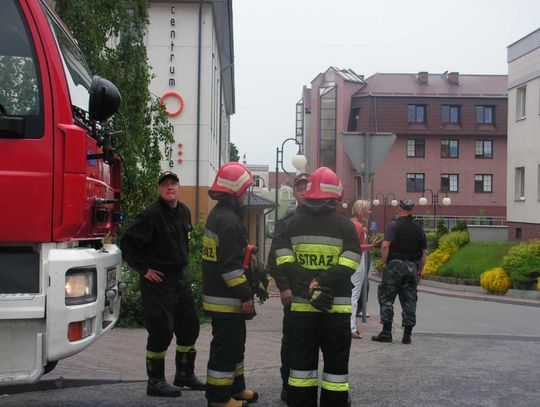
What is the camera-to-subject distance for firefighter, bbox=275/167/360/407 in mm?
4984

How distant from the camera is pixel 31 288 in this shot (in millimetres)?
3789

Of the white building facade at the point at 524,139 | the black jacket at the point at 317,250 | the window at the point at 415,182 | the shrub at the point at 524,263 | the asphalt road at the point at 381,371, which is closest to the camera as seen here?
the black jacket at the point at 317,250

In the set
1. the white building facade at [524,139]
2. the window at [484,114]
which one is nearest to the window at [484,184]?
the window at [484,114]

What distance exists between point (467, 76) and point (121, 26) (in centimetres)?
5800

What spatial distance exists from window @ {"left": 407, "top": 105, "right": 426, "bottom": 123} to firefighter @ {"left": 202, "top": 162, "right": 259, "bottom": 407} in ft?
179

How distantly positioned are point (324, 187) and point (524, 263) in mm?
14365

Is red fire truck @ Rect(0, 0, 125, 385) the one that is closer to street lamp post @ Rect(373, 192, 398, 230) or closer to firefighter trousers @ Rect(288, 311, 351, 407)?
firefighter trousers @ Rect(288, 311, 351, 407)

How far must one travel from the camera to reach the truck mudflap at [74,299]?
380 cm

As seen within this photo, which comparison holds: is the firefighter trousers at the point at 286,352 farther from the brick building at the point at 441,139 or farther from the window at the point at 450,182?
the window at the point at 450,182

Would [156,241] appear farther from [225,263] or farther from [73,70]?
[73,70]

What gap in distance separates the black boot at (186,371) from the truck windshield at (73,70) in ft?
8.00

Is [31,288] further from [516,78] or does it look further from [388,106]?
[388,106]

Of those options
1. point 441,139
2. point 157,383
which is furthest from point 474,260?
point 441,139

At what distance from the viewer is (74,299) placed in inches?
155
